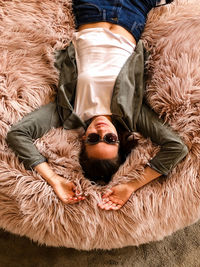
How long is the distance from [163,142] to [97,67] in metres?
0.41

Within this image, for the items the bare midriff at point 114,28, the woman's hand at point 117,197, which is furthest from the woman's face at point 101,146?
the bare midriff at point 114,28

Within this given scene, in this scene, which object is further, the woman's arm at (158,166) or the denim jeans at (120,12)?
the denim jeans at (120,12)

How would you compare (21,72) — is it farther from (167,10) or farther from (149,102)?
(167,10)

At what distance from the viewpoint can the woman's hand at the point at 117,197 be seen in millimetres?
840

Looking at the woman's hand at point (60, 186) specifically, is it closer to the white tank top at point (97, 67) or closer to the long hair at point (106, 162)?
the long hair at point (106, 162)

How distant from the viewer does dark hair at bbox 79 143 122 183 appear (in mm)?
879

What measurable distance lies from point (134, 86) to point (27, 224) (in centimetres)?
65

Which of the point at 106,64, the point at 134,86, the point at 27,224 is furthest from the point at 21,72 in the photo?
the point at 27,224

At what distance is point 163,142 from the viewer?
86cm

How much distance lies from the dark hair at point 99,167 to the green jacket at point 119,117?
0.13m

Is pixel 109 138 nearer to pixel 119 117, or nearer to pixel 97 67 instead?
pixel 119 117

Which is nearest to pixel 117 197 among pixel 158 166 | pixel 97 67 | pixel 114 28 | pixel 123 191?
pixel 123 191

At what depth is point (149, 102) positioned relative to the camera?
94 centimetres

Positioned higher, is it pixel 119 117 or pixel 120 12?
pixel 120 12
